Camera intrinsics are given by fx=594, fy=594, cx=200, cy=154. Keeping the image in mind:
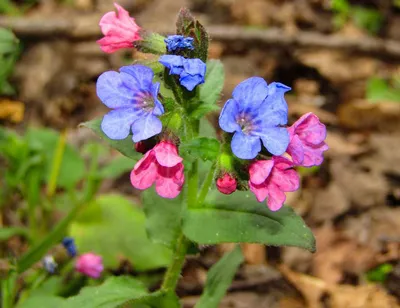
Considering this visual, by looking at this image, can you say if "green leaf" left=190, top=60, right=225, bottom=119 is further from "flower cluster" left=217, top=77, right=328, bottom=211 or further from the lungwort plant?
"flower cluster" left=217, top=77, right=328, bottom=211

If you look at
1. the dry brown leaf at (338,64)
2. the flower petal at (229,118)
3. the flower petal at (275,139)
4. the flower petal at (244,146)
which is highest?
the flower petal at (229,118)

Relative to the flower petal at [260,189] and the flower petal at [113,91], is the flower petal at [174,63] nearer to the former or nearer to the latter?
the flower petal at [113,91]

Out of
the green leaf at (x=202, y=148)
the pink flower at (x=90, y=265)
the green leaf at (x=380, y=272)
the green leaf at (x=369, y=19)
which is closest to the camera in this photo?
the green leaf at (x=202, y=148)

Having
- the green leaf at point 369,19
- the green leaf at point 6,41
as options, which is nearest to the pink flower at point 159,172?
the green leaf at point 6,41

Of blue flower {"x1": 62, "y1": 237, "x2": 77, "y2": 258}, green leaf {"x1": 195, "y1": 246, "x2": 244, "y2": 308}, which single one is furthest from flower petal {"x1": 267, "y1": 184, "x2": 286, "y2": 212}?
blue flower {"x1": 62, "y1": 237, "x2": 77, "y2": 258}

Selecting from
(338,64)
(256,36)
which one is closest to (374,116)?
(338,64)

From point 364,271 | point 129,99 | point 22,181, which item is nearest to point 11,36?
point 22,181

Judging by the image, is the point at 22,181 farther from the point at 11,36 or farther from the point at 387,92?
the point at 387,92
